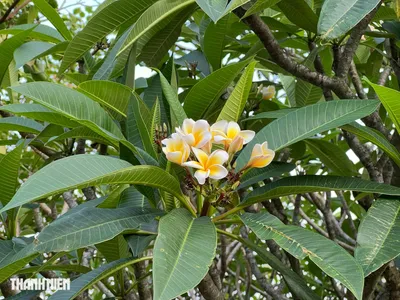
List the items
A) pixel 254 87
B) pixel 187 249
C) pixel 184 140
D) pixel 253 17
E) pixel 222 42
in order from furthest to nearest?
pixel 254 87 < pixel 222 42 < pixel 253 17 < pixel 184 140 < pixel 187 249

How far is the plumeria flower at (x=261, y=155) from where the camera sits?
0.92m

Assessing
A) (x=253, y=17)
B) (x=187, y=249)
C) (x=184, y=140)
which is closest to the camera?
(x=187, y=249)

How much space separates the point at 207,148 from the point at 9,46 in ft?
2.05

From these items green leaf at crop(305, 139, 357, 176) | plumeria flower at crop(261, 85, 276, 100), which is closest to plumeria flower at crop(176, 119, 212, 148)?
green leaf at crop(305, 139, 357, 176)

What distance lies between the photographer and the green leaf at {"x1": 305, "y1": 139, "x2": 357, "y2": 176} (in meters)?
1.33

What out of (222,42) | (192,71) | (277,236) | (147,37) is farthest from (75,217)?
(192,71)

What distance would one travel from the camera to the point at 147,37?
121cm

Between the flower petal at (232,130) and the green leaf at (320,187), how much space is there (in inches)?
4.2

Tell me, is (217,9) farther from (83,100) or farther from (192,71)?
(192,71)

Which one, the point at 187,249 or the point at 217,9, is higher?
the point at 217,9

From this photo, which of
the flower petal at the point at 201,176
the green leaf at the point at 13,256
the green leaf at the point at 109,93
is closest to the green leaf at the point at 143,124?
the green leaf at the point at 109,93

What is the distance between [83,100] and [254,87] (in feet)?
2.10

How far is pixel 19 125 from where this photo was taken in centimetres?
129

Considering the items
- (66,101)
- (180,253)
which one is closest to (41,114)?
(66,101)
